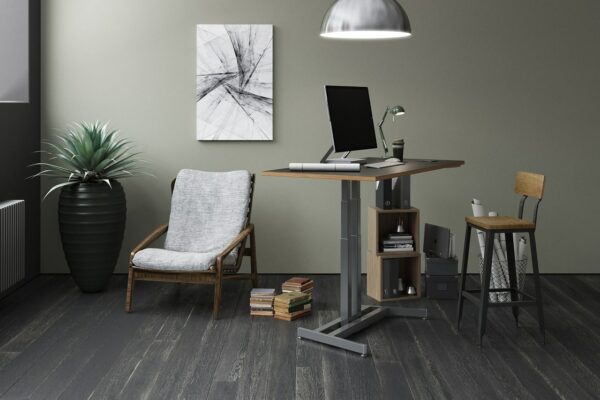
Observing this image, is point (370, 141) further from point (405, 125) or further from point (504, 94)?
point (504, 94)

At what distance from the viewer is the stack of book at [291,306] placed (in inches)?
196

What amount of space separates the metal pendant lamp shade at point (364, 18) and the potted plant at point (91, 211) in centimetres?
229

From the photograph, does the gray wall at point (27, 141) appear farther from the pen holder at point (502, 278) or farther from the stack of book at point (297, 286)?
the pen holder at point (502, 278)

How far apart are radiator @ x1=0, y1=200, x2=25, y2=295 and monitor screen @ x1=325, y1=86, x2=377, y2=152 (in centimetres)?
235

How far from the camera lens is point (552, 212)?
251 inches

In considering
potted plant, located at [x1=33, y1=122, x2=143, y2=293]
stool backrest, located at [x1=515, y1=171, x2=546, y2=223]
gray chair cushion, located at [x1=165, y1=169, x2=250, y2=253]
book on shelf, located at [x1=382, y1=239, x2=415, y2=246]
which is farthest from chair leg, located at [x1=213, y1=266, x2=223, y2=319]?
stool backrest, located at [x1=515, y1=171, x2=546, y2=223]

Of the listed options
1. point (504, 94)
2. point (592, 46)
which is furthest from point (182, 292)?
point (592, 46)

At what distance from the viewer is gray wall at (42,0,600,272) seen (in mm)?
6207

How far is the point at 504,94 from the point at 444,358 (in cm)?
285

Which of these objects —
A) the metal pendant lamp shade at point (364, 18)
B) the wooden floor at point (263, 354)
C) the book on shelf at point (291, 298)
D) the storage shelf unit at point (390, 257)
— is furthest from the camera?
the storage shelf unit at point (390, 257)

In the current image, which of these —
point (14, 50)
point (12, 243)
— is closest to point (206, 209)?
point (12, 243)

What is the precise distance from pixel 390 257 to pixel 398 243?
124 mm

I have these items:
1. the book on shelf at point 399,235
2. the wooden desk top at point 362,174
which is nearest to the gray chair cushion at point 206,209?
the book on shelf at point 399,235

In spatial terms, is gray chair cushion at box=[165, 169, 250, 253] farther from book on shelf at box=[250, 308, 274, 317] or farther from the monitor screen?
the monitor screen
